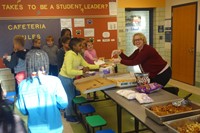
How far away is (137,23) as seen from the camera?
6.25m

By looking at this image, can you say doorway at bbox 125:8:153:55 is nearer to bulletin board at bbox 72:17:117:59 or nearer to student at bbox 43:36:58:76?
bulletin board at bbox 72:17:117:59

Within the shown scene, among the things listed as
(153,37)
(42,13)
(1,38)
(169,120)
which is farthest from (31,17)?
(169,120)

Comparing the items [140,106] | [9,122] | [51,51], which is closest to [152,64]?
[140,106]

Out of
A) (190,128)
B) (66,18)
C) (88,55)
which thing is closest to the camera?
(190,128)

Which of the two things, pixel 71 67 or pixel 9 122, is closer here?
pixel 9 122

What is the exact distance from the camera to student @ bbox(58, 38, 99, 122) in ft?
Answer: 10.4

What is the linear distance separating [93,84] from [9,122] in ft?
6.04

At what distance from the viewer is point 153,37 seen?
638 centimetres

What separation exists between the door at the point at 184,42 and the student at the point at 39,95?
14.3ft

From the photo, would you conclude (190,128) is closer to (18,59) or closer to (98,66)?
(98,66)

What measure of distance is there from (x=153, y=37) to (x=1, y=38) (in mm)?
4005

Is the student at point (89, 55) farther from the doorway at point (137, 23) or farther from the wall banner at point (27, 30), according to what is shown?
the doorway at point (137, 23)

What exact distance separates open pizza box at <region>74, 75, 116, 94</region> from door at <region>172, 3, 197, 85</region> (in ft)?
10.7

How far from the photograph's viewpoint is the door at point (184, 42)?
535 cm
